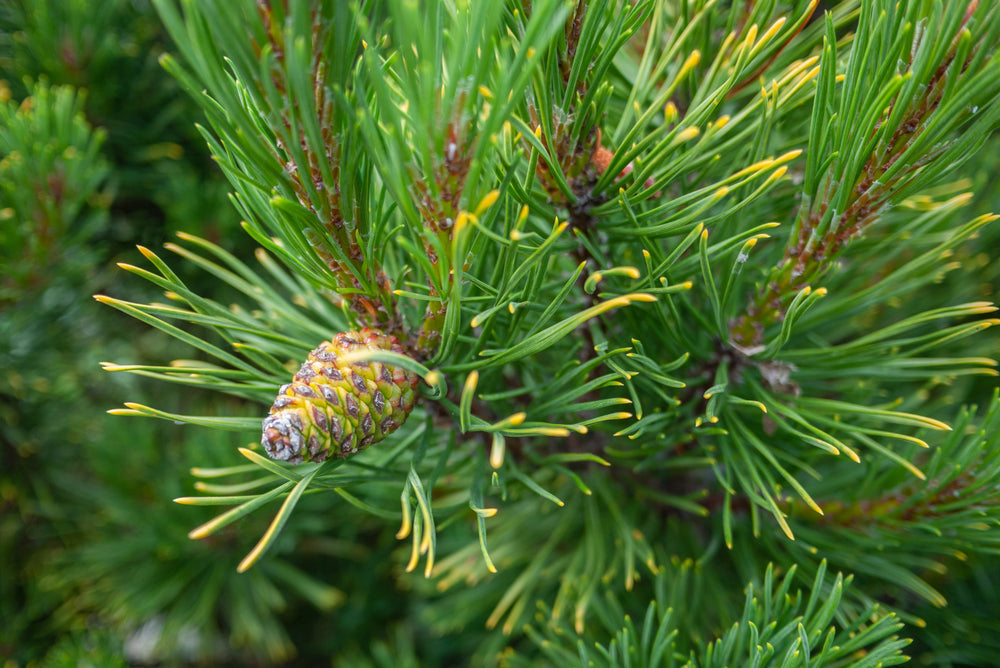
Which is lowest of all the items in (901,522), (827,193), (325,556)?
(325,556)

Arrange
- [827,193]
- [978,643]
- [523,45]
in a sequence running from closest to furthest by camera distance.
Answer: [523,45] < [827,193] < [978,643]

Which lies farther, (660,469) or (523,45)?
(660,469)

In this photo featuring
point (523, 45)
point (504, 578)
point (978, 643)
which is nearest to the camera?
point (523, 45)

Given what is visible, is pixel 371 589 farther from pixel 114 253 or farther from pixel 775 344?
pixel 775 344

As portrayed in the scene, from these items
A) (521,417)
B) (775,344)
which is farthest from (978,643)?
(521,417)
